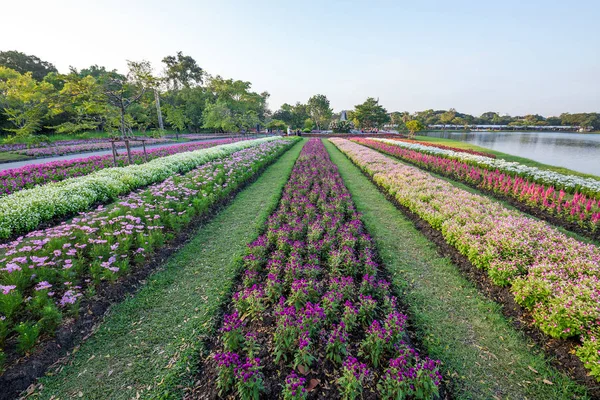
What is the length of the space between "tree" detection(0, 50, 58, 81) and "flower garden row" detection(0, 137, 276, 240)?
55110 millimetres

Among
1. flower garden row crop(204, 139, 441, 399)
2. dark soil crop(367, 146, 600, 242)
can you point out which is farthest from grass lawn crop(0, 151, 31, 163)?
dark soil crop(367, 146, 600, 242)

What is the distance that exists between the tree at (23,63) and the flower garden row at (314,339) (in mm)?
63463

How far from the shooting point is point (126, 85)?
1120 cm

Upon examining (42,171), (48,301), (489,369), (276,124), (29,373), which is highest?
(276,124)

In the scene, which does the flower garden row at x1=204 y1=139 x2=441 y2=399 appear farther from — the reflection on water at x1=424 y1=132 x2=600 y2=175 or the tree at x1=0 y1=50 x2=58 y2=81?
the tree at x1=0 y1=50 x2=58 y2=81

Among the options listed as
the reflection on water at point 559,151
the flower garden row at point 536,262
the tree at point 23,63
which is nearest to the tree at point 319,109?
the reflection on water at point 559,151

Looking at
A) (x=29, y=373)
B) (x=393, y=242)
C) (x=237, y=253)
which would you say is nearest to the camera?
(x=29, y=373)

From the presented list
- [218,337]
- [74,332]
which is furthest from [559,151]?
[74,332]

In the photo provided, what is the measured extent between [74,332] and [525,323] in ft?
20.7

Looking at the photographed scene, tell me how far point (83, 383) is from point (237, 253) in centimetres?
308

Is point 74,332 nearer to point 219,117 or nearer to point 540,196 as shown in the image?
point 540,196

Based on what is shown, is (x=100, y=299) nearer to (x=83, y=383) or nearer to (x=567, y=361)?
(x=83, y=383)

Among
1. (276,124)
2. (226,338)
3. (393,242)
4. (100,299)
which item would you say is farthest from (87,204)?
(276,124)

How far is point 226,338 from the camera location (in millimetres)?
3053
